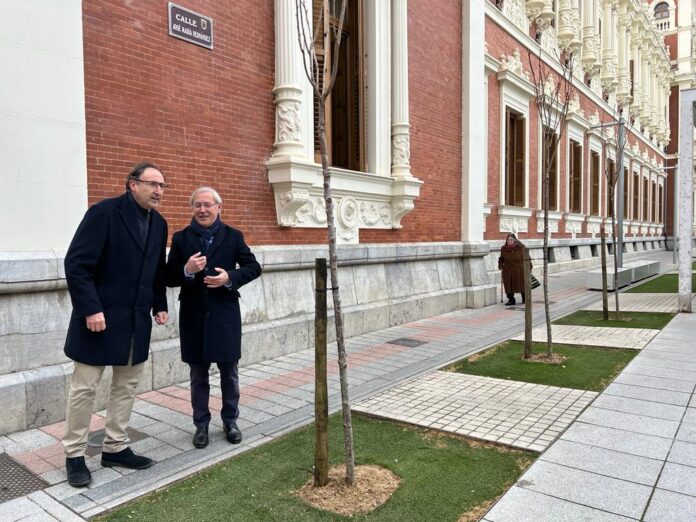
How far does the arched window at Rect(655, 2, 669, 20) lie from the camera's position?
145 ft

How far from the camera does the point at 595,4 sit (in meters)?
24.8

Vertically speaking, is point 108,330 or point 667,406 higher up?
point 108,330

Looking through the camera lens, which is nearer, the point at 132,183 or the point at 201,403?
the point at 132,183

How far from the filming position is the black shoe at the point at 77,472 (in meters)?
3.46

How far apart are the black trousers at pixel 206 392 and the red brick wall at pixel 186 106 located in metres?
2.38

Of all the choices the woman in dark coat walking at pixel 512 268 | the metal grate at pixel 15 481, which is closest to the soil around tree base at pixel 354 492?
the metal grate at pixel 15 481

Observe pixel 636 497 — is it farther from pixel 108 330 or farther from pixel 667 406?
pixel 108 330

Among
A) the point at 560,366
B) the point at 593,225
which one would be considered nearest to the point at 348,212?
the point at 560,366

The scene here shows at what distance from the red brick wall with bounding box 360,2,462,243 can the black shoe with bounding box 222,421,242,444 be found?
18.7 feet

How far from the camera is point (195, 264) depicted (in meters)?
3.79

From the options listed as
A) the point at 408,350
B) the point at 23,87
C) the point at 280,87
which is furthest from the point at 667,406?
the point at 23,87

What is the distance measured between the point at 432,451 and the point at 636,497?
51.2 inches

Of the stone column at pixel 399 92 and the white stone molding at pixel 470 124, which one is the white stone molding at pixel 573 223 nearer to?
the white stone molding at pixel 470 124

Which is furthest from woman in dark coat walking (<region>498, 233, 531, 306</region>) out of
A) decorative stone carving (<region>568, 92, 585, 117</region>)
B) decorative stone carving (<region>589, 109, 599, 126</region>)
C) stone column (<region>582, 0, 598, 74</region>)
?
stone column (<region>582, 0, 598, 74</region>)
